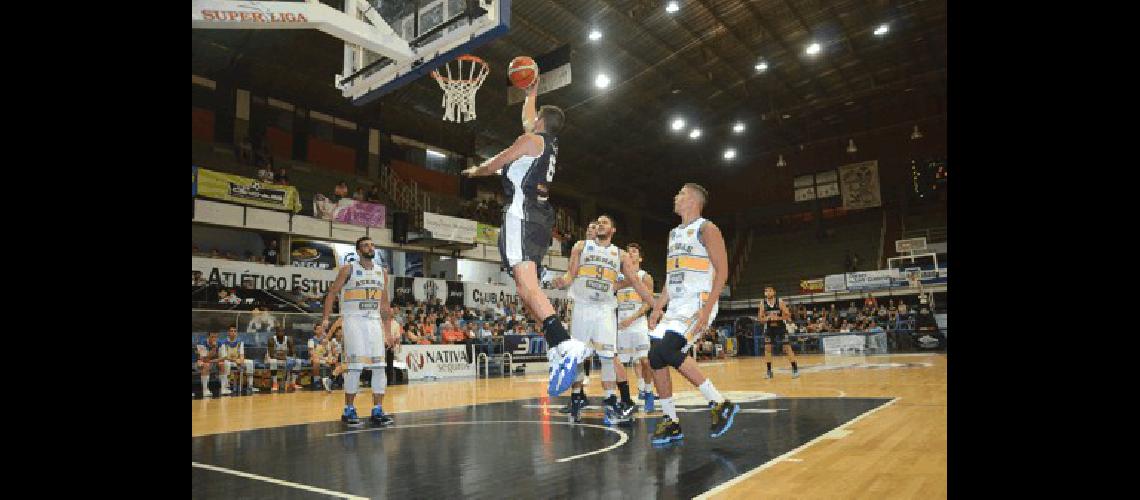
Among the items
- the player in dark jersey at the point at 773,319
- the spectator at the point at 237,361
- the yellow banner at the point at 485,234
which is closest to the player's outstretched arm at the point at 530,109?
the player in dark jersey at the point at 773,319

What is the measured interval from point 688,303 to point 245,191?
17.3m

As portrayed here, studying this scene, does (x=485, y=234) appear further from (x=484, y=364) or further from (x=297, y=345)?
(x=297, y=345)

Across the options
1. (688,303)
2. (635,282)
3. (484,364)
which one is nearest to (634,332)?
(635,282)

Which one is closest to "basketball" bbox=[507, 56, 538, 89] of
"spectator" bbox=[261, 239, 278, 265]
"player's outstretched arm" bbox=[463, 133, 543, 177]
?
"player's outstretched arm" bbox=[463, 133, 543, 177]

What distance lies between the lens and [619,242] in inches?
1439

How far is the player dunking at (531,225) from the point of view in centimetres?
391

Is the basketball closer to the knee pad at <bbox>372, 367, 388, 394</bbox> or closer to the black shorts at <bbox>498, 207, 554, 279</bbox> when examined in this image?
the black shorts at <bbox>498, 207, 554, 279</bbox>

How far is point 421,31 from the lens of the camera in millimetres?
8055
